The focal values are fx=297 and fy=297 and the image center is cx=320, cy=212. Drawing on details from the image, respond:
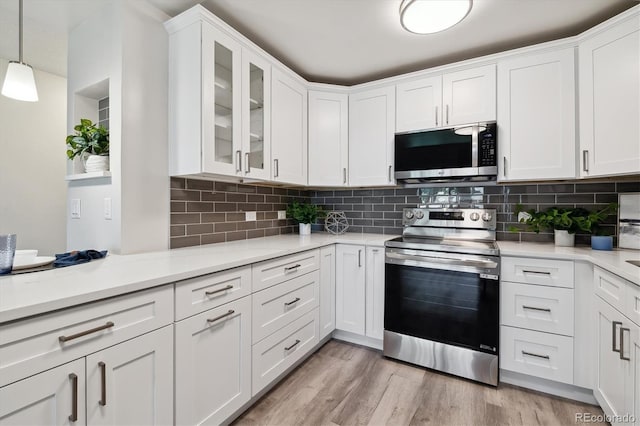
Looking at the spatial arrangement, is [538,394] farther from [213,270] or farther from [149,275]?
[149,275]

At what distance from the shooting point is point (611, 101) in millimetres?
1817

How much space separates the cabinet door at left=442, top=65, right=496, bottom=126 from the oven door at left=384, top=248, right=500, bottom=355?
3.58 feet

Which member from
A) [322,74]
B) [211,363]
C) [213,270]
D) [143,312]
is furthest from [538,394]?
[322,74]

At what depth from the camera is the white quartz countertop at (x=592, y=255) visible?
4.66ft

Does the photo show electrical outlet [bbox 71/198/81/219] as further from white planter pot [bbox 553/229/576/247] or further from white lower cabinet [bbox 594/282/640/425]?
white planter pot [bbox 553/229/576/247]

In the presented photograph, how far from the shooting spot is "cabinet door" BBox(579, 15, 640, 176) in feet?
5.62

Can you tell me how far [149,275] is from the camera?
119cm

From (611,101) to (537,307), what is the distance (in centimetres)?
135

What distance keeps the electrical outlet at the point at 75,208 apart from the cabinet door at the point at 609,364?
3.10 metres

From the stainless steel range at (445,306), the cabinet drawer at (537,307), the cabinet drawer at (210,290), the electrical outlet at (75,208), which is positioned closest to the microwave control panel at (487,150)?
the stainless steel range at (445,306)

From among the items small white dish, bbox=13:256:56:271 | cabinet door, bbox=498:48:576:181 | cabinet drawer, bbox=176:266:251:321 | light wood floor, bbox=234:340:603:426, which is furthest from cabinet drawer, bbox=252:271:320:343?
cabinet door, bbox=498:48:576:181

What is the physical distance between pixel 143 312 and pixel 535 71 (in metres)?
2.79

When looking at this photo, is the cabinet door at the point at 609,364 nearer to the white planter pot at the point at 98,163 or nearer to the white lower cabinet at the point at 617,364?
the white lower cabinet at the point at 617,364

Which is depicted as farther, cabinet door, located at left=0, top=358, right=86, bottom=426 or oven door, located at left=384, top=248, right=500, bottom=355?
oven door, located at left=384, top=248, right=500, bottom=355
